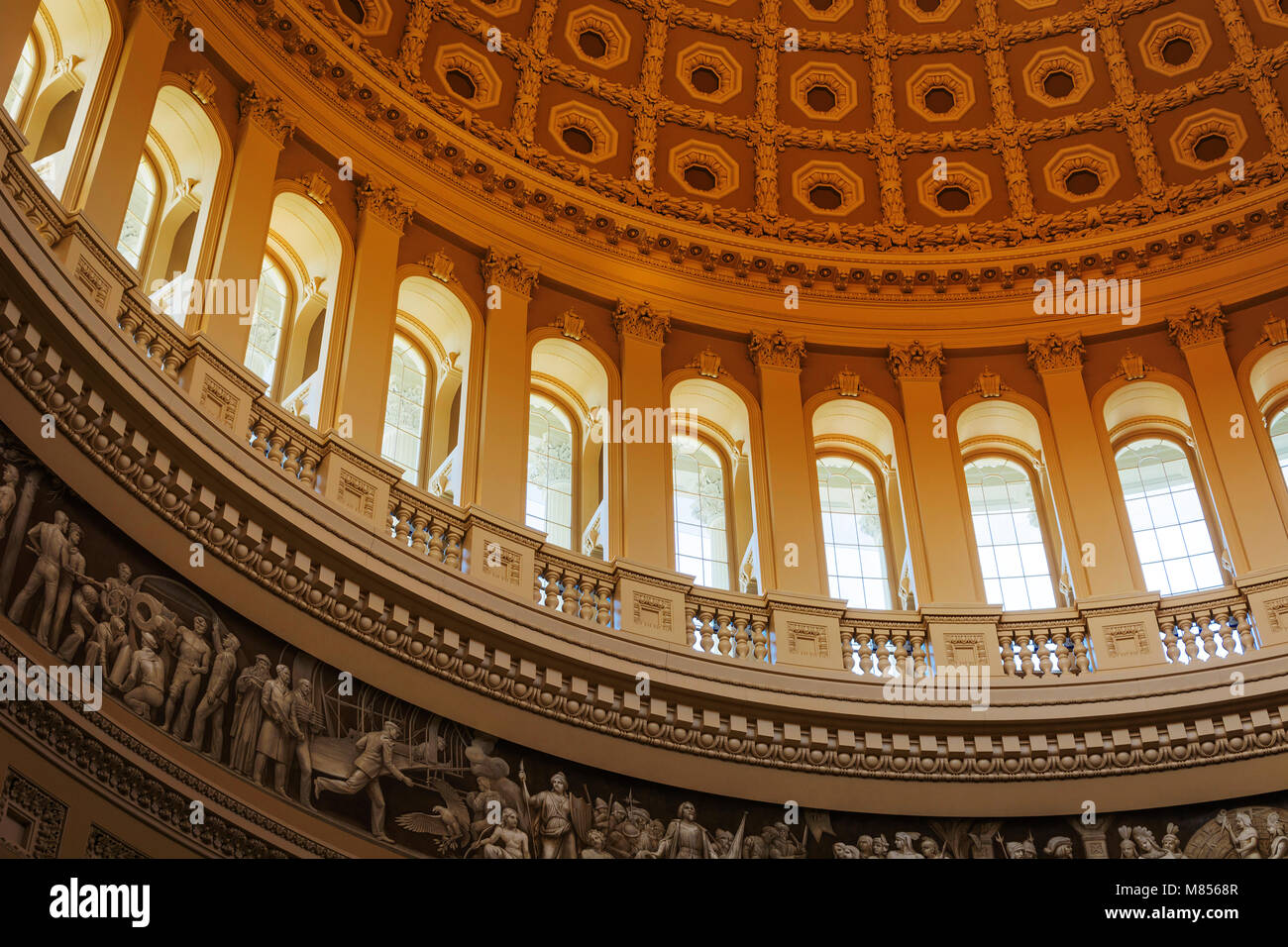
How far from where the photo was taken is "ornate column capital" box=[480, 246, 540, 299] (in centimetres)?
2066

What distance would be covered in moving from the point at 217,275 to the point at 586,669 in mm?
5407

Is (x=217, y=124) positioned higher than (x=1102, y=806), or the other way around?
(x=217, y=124)

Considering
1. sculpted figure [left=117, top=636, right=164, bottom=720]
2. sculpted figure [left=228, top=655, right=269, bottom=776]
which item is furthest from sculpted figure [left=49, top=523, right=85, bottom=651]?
sculpted figure [left=228, top=655, right=269, bottom=776]

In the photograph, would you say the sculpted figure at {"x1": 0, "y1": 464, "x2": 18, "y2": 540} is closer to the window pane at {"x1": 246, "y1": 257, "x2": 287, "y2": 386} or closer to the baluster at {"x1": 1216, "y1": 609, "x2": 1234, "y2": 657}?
the window pane at {"x1": 246, "y1": 257, "x2": 287, "y2": 386}

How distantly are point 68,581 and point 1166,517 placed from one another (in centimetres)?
1300

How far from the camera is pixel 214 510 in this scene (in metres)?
14.6

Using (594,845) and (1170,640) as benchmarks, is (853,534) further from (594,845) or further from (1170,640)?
(594,845)

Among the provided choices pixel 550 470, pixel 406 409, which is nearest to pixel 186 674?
pixel 406 409

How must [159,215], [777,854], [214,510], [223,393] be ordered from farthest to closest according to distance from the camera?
[159,215]
[777,854]
[223,393]
[214,510]

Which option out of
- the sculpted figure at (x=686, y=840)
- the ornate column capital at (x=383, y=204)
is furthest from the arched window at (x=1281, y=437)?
the ornate column capital at (x=383, y=204)
